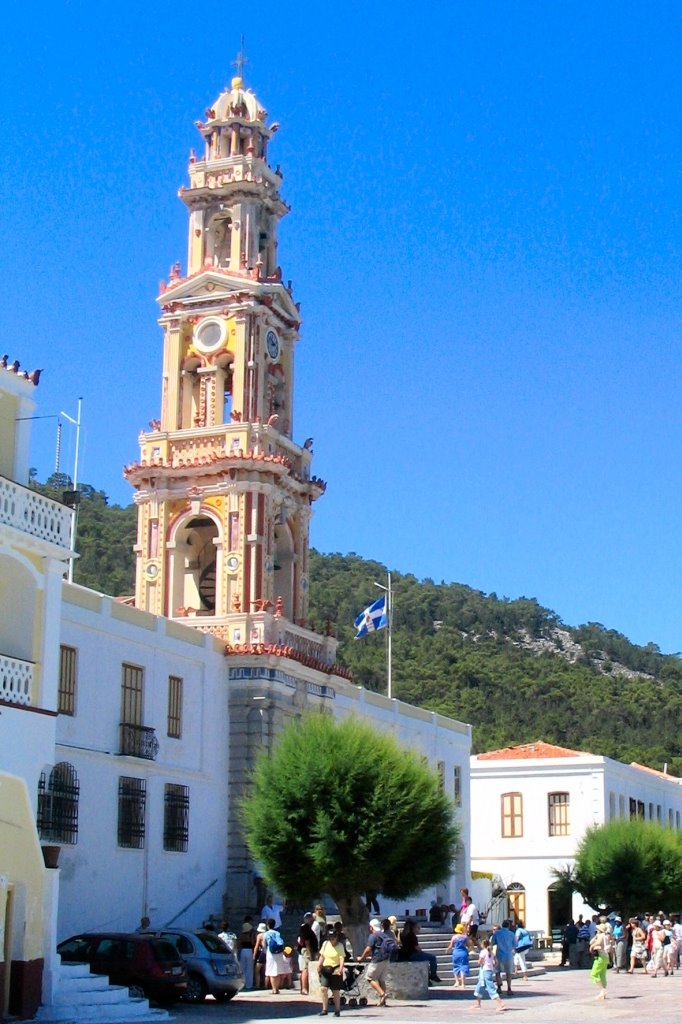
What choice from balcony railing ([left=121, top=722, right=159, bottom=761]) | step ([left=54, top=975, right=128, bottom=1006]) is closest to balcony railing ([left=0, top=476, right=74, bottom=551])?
step ([left=54, top=975, right=128, bottom=1006])

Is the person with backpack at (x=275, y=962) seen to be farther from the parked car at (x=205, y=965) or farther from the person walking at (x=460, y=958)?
the person walking at (x=460, y=958)

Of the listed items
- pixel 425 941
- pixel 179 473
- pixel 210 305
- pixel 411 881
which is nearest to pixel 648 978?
pixel 425 941

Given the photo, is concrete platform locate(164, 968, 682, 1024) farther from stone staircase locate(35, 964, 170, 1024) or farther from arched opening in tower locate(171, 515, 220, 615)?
arched opening in tower locate(171, 515, 220, 615)

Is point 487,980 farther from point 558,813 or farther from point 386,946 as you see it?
point 558,813

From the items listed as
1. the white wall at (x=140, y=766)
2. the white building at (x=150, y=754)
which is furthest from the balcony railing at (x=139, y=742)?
the white wall at (x=140, y=766)

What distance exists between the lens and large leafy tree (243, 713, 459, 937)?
2853 cm

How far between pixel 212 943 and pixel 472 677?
71.5 meters

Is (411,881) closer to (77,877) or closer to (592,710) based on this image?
(77,877)

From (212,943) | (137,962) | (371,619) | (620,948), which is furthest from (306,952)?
(371,619)

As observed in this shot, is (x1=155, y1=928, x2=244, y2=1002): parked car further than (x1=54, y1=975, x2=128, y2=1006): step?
Yes

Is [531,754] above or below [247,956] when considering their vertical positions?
above

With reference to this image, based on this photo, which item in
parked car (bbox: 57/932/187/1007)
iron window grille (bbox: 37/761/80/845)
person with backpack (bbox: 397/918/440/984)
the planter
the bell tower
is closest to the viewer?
the planter

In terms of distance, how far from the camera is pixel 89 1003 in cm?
2244

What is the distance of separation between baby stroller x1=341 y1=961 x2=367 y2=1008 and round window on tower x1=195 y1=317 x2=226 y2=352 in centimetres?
1876
